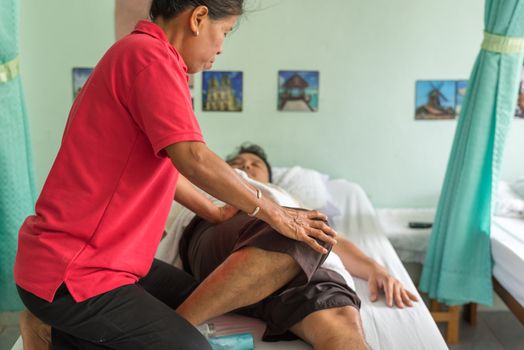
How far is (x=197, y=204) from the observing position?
6.55ft

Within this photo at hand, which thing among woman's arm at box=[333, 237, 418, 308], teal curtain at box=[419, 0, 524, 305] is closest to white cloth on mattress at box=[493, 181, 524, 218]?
teal curtain at box=[419, 0, 524, 305]

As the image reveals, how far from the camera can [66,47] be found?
290 centimetres

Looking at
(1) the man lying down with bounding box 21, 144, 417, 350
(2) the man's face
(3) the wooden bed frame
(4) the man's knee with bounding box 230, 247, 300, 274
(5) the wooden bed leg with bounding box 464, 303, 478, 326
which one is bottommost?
(5) the wooden bed leg with bounding box 464, 303, 478, 326

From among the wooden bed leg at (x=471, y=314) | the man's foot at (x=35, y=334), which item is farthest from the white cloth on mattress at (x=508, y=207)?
the man's foot at (x=35, y=334)

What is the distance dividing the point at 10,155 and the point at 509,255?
1.96m

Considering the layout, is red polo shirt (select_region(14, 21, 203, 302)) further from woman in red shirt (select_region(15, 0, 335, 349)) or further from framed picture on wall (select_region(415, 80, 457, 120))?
framed picture on wall (select_region(415, 80, 457, 120))

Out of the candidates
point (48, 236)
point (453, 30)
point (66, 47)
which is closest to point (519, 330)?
point (453, 30)

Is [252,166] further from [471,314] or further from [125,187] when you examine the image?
[125,187]

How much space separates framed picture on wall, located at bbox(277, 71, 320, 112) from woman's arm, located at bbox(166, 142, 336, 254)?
1.60m

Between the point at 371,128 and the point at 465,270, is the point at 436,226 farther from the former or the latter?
the point at 371,128

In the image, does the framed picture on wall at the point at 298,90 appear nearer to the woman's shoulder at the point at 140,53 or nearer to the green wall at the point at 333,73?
the green wall at the point at 333,73

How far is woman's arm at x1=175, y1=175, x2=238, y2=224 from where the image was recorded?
6.45 ft

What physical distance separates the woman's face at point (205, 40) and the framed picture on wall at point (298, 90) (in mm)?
1572

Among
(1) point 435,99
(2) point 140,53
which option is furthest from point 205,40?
(1) point 435,99
